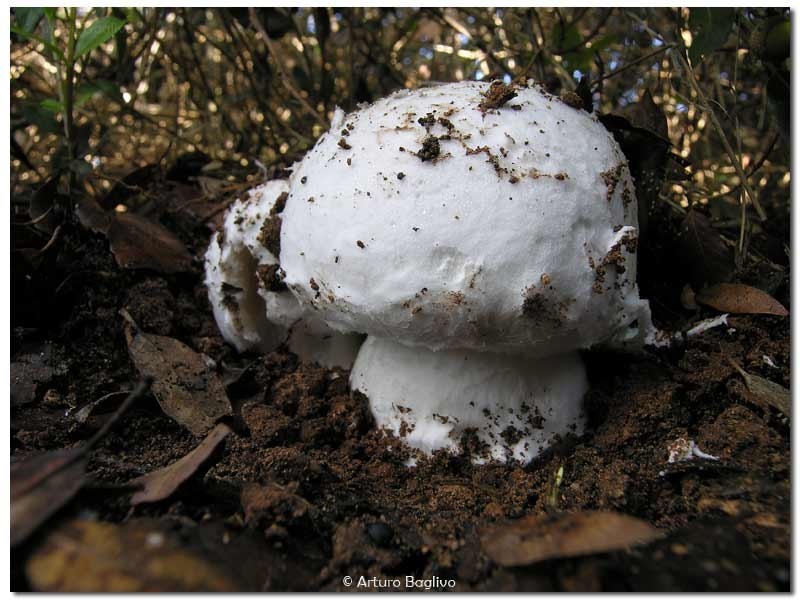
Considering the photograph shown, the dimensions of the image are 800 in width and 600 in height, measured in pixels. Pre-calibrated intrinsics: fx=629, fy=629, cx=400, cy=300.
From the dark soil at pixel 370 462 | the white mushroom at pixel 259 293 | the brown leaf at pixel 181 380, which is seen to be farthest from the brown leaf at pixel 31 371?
the white mushroom at pixel 259 293

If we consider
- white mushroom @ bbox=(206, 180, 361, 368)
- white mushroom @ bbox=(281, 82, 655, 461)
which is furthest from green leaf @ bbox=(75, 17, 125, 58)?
white mushroom @ bbox=(281, 82, 655, 461)

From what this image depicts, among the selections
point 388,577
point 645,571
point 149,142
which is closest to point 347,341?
point 388,577

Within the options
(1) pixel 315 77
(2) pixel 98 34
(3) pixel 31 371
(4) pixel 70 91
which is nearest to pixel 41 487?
(3) pixel 31 371

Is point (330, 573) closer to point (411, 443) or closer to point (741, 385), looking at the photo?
point (411, 443)

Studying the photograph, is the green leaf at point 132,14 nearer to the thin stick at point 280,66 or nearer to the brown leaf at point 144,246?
the thin stick at point 280,66

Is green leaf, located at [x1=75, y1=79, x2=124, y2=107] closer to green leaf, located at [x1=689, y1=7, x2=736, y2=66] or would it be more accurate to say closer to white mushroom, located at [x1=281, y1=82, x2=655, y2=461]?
white mushroom, located at [x1=281, y1=82, x2=655, y2=461]

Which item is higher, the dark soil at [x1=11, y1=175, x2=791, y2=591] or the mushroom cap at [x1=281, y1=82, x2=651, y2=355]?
the mushroom cap at [x1=281, y1=82, x2=651, y2=355]

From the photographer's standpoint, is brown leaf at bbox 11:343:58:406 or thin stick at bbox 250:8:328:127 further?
thin stick at bbox 250:8:328:127

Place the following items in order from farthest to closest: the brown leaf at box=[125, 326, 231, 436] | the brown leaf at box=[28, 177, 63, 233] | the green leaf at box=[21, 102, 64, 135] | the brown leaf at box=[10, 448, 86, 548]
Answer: the green leaf at box=[21, 102, 64, 135], the brown leaf at box=[28, 177, 63, 233], the brown leaf at box=[125, 326, 231, 436], the brown leaf at box=[10, 448, 86, 548]
